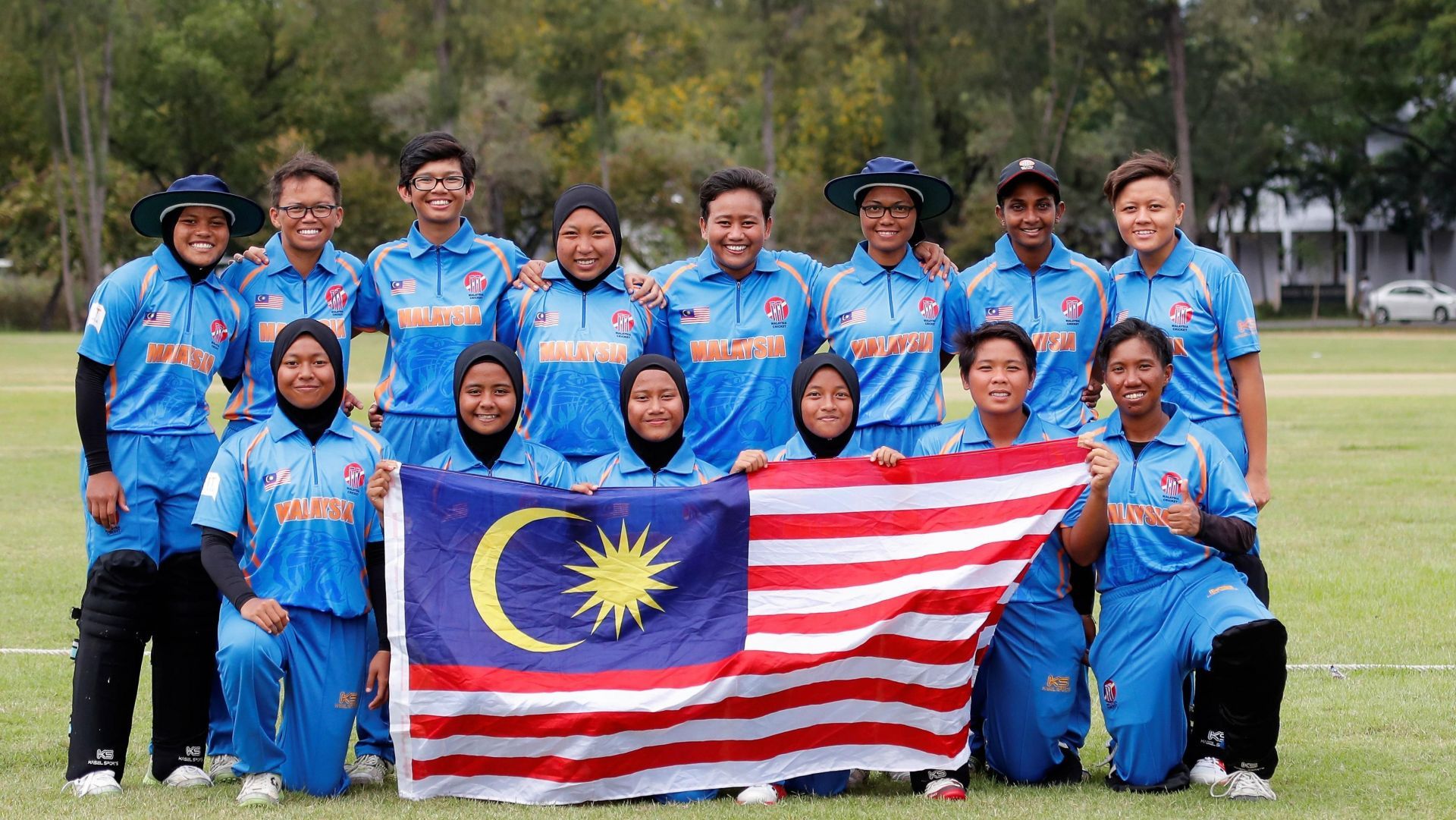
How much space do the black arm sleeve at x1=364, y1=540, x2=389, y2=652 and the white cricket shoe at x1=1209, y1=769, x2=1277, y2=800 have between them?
138 inches

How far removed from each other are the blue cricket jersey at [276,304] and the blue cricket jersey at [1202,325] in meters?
3.74

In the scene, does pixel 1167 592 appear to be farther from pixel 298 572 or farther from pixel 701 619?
pixel 298 572

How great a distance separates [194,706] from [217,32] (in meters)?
60.8

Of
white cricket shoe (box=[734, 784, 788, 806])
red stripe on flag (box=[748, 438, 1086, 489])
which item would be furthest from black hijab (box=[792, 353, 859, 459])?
white cricket shoe (box=[734, 784, 788, 806])

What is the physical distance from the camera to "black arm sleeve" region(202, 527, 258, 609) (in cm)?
586

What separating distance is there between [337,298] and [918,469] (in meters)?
2.95

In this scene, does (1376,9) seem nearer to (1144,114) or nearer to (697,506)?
(1144,114)

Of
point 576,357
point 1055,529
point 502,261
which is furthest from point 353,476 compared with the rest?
point 1055,529

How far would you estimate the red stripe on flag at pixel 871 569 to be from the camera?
6082 millimetres

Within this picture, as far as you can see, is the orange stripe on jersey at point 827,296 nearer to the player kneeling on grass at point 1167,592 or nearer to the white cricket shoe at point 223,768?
the player kneeling on grass at point 1167,592

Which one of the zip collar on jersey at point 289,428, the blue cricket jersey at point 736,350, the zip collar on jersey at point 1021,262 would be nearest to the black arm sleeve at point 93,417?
the zip collar on jersey at point 289,428

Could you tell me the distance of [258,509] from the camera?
20.0ft

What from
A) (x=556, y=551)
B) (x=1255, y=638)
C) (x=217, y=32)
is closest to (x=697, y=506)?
(x=556, y=551)

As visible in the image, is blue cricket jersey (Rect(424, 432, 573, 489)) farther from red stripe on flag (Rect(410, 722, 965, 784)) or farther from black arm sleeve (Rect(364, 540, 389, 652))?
red stripe on flag (Rect(410, 722, 965, 784))
